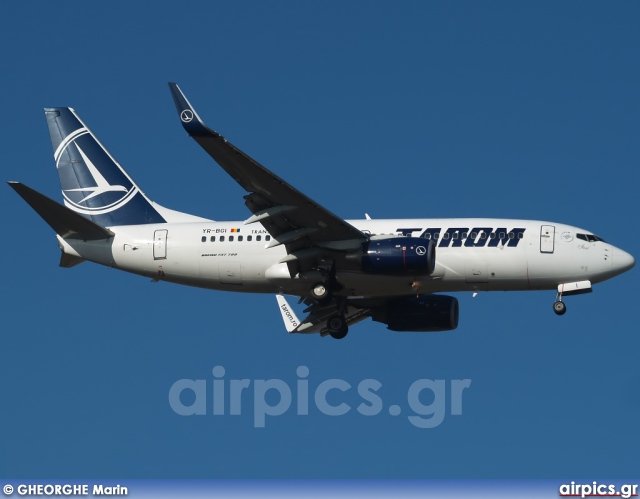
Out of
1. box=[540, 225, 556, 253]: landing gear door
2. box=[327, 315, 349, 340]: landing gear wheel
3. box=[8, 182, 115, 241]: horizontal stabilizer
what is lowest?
box=[327, 315, 349, 340]: landing gear wheel

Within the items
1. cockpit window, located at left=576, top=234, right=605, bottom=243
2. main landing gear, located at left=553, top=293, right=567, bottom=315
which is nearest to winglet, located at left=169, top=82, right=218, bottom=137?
main landing gear, located at left=553, top=293, right=567, bottom=315

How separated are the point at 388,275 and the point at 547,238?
6.37m

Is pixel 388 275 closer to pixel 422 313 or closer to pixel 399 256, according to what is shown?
pixel 399 256

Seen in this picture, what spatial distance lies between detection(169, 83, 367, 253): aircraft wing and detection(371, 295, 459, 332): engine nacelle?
18.1 feet

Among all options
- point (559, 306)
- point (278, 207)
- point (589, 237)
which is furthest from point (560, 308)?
point (278, 207)

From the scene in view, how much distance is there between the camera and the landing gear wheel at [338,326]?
205 ft

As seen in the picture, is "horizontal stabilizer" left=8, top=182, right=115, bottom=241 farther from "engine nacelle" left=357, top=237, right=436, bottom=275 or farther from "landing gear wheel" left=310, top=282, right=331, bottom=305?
"engine nacelle" left=357, top=237, right=436, bottom=275

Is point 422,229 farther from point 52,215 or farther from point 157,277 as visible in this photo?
point 52,215

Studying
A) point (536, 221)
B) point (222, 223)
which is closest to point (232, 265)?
point (222, 223)

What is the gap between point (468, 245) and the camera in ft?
193

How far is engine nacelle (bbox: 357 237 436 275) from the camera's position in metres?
57.9

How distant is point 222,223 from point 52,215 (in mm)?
6908

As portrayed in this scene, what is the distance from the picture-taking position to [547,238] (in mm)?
59000

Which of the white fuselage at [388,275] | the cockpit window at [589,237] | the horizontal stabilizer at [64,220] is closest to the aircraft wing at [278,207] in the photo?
the white fuselage at [388,275]
